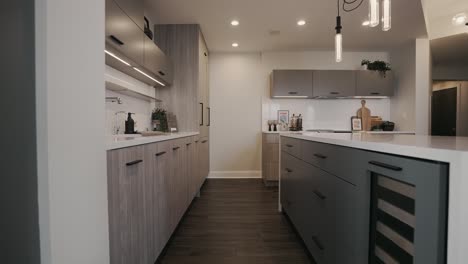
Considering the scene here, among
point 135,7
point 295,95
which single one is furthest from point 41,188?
point 295,95

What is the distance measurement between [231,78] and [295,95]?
1.27m

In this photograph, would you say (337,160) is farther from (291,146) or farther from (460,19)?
(460,19)

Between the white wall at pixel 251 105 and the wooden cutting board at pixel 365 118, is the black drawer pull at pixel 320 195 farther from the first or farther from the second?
the wooden cutting board at pixel 365 118

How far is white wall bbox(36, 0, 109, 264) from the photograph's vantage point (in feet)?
1.91

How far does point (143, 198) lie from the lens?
1.33 metres

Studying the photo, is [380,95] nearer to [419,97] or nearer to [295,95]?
[419,97]

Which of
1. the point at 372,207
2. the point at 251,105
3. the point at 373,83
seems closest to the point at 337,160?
the point at 372,207

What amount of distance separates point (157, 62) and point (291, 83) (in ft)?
8.18

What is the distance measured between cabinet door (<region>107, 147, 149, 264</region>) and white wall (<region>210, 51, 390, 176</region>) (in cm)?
324

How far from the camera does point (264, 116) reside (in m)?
4.51

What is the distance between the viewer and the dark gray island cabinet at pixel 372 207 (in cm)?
63

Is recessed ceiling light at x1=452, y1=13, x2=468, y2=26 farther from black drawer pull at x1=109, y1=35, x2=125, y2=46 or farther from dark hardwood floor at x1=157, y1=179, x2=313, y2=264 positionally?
black drawer pull at x1=109, y1=35, x2=125, y2=46

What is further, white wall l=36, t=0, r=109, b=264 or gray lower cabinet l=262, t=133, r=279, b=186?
gray lower cabinet l=262, t=133, r=279, b=186

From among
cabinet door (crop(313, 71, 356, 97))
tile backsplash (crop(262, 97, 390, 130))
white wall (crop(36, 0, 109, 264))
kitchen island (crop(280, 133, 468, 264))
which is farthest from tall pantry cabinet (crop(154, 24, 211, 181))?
white wall (crop(36, 0, 109, 264))
